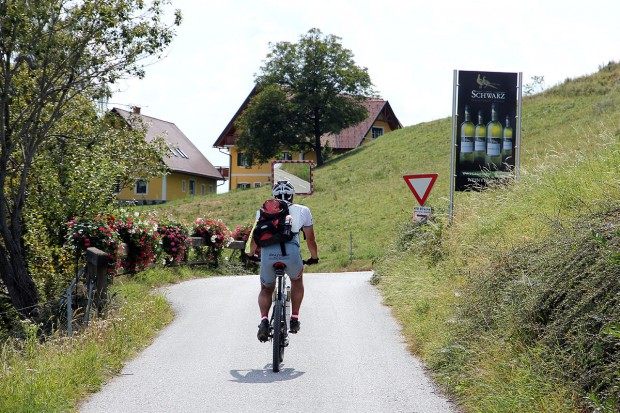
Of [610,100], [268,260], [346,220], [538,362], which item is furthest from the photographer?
[610,100]

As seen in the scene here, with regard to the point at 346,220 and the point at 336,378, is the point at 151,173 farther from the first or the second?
the point at 346,220

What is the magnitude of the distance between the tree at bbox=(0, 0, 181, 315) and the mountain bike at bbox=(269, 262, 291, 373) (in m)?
6.03

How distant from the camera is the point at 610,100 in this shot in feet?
166

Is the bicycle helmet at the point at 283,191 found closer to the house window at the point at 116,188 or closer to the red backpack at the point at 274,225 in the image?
the red backpack at the point at 274,225

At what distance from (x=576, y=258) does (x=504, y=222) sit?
5.47 metres

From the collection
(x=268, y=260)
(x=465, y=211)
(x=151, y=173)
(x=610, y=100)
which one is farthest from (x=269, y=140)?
(x=268, y=260)

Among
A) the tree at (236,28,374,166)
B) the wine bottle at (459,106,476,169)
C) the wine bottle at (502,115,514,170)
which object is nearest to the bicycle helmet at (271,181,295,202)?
the wine bottle at (459,106,476,169)

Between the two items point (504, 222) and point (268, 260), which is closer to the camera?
point (268, 260)

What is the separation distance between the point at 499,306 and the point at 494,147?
10337mm

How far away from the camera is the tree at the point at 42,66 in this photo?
1303cm

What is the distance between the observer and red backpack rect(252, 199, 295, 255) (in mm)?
8422

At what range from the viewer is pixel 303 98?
227 feet

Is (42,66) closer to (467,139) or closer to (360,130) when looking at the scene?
(467,139)

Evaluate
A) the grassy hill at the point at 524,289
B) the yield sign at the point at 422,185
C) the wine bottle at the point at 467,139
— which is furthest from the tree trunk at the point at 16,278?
Answer: the wine bottle at the point at 467,139
